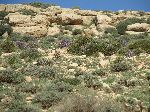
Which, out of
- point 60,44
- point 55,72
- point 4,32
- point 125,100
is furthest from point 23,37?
point 125,100

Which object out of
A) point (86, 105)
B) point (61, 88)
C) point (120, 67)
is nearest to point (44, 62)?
point (120, 67)

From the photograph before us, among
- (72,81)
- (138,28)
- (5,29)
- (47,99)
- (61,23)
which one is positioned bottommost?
(47,99)

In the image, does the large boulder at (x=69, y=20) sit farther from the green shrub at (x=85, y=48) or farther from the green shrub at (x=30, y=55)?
the green shrub at (x=30, y=55)

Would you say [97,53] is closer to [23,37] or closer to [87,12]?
[23,37]

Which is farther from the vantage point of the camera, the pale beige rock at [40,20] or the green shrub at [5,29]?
the pale beige rock at [40,20]

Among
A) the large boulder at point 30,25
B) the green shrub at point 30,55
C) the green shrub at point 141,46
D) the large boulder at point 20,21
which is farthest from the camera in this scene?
the large boulder at point 20,21

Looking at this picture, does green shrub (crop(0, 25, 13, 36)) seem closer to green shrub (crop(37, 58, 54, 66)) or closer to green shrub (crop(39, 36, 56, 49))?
green shrub (crop(39, 36, 56, 49))

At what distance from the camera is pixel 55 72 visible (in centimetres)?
1453

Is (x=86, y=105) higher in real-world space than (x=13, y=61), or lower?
lower

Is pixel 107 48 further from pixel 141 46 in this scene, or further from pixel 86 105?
pixel 86 105

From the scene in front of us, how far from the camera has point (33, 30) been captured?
2584 centimetres

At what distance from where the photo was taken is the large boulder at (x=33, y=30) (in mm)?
25641

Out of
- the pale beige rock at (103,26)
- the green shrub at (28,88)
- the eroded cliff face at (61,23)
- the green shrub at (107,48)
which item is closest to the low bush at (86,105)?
the green shrub at (28,88)

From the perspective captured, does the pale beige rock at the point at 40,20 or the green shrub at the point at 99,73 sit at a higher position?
the pale beige rock at the point at 40,20
